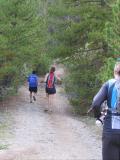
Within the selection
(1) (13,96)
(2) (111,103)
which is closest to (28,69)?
(1) (13,96)

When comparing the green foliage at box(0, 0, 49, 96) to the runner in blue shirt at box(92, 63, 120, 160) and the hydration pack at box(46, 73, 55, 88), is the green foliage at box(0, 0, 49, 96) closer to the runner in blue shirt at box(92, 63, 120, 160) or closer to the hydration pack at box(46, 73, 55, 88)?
the hydration pack at box(46, 73, 55, 88)

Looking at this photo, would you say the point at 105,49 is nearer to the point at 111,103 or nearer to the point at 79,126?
the point at 79,126

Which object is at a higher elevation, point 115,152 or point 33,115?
point 115,152

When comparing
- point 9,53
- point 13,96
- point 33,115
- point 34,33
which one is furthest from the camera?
point 13,96

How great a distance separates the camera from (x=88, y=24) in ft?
76.3

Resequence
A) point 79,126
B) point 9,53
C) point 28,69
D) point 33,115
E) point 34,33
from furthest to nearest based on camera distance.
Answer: point 28,69
point 34,33
point 9,53
point 33,115
point 79,126

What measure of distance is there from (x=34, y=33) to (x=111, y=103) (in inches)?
713

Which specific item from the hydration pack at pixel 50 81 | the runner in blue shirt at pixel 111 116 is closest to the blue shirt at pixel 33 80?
the hydration pack at pixel 50 81

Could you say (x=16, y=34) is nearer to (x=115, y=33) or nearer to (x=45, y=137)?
(x=115, y=33)

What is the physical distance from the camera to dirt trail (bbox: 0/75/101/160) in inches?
462

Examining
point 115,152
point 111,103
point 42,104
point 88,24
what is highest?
point 88,24

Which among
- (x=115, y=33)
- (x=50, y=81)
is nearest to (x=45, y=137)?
(x=115, y=33)

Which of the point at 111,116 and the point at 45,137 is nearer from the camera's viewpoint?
the point at 111,116

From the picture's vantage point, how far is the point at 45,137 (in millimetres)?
14695
